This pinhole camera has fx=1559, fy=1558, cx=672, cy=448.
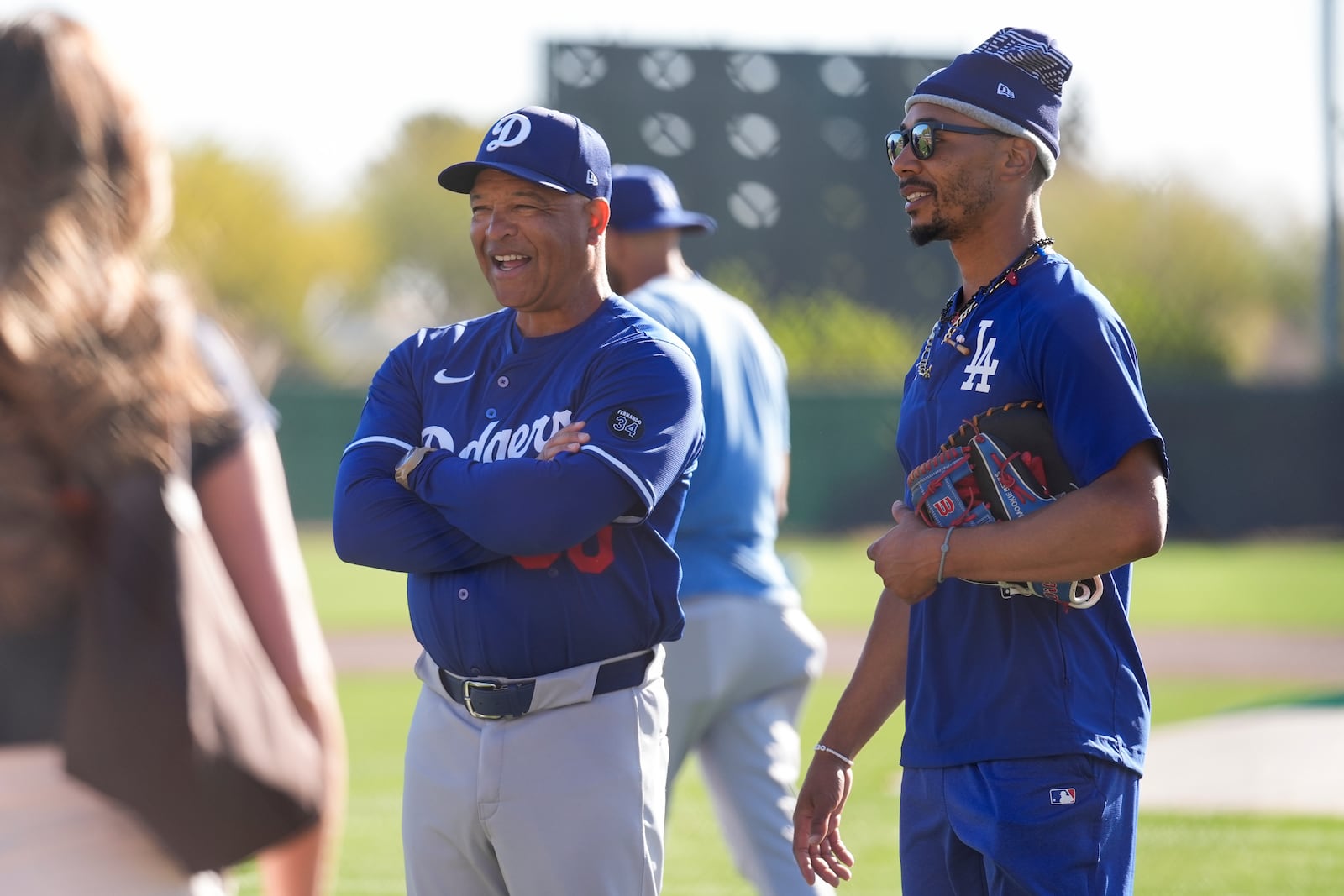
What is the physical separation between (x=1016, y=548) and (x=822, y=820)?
2.80 ft

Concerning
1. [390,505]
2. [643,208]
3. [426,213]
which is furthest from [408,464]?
[426,213]

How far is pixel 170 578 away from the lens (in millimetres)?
1729

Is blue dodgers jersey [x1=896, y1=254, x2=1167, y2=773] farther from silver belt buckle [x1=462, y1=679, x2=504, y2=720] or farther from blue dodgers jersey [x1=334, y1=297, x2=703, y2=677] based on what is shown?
silver belt buckle [x1=462, y1=679, x2=504, y2=720]

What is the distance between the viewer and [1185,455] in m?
23.2

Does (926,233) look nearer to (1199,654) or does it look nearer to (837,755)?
(837,755)

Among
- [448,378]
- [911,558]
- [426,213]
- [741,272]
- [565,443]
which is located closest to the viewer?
[911,558]

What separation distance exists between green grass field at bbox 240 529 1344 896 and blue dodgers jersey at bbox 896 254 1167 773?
162 cm

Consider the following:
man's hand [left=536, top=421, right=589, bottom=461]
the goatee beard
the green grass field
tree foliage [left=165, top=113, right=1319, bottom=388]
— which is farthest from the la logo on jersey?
the green grass field

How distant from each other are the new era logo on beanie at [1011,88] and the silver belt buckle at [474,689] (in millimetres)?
1407

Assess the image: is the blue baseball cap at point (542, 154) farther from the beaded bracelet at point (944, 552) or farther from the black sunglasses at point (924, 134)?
the beaded bracelet at point (944, 552)

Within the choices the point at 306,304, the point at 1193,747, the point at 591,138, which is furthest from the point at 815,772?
the point at 306,304

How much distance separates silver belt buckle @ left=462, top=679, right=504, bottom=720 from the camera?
3.01 m

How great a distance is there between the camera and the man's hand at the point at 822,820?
323cm

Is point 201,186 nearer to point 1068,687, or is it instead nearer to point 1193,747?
point 1193,747
